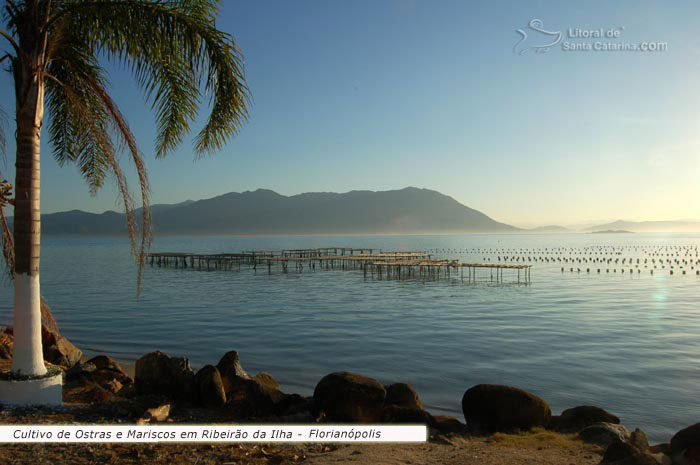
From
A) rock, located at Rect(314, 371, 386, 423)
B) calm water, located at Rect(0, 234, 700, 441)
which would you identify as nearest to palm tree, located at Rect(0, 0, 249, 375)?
rock, located at Rect(314, 371, 386, 423)

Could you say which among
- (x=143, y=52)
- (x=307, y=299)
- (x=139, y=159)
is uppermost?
(x=143, y=52)

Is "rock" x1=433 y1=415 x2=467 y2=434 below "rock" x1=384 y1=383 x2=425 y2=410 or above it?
below

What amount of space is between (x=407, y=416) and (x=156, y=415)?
12.7ft

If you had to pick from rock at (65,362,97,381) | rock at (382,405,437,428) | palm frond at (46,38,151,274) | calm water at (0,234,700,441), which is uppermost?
palm frond at (46,38,151,274)

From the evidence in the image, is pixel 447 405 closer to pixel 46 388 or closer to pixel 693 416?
pixel 693 416

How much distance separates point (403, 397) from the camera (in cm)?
899

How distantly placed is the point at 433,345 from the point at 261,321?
8614 millimetres

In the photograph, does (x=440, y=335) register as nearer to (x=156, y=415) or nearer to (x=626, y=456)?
(x=626, y=456)

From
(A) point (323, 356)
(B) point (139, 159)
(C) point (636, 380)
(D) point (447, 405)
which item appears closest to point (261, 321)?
(A) point (323, 356)

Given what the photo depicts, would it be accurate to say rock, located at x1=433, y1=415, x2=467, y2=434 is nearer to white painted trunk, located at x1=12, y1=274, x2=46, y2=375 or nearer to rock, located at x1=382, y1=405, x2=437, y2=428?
rock, located at x1=382, y1=405, x2=437, y2=428

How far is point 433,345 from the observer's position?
17.1 meters
